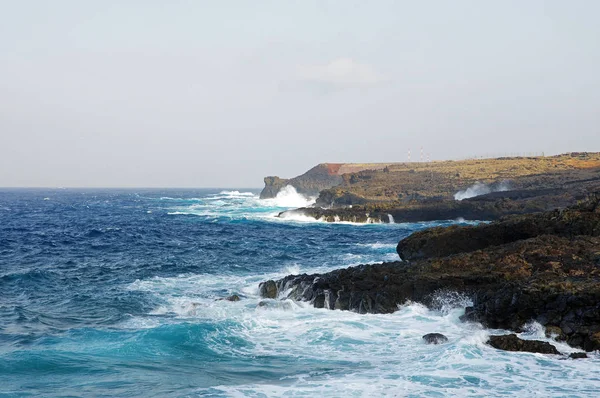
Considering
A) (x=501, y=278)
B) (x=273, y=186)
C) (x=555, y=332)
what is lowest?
(x=555, y=332)

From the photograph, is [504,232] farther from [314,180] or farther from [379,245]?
[314,180]

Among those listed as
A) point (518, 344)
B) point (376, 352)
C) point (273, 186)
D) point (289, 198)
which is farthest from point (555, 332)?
point (273, 186)

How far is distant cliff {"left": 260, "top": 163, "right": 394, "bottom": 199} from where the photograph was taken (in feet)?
446

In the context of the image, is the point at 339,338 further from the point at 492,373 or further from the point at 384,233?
the point at 384,233

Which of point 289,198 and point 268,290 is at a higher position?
point 289,198

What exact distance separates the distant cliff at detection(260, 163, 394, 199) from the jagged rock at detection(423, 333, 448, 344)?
390 ft

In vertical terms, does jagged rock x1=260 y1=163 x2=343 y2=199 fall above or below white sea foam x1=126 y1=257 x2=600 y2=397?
above

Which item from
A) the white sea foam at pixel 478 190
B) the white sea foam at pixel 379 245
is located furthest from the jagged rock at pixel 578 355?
the white sea foam at pixel 478 190

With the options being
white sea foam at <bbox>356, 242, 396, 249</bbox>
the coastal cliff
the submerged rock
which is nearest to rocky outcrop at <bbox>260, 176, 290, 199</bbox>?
the coastal cliff

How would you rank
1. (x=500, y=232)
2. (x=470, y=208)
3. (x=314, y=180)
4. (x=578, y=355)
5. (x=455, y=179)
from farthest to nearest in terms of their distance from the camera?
(x=314, y=180)
(x=455, y=179)
(x=470, y=208)
(x=500, y=232)
(x=578, y=355)

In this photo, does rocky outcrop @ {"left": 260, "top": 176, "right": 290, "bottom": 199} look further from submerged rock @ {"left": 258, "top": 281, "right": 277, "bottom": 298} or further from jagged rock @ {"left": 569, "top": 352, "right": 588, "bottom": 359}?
jagged rock @ {"left": 569, "top": 352, "right": 588, "bottom": 359}

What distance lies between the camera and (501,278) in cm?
1711

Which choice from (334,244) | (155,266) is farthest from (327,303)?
(334,244)

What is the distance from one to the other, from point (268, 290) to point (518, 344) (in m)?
10.4
